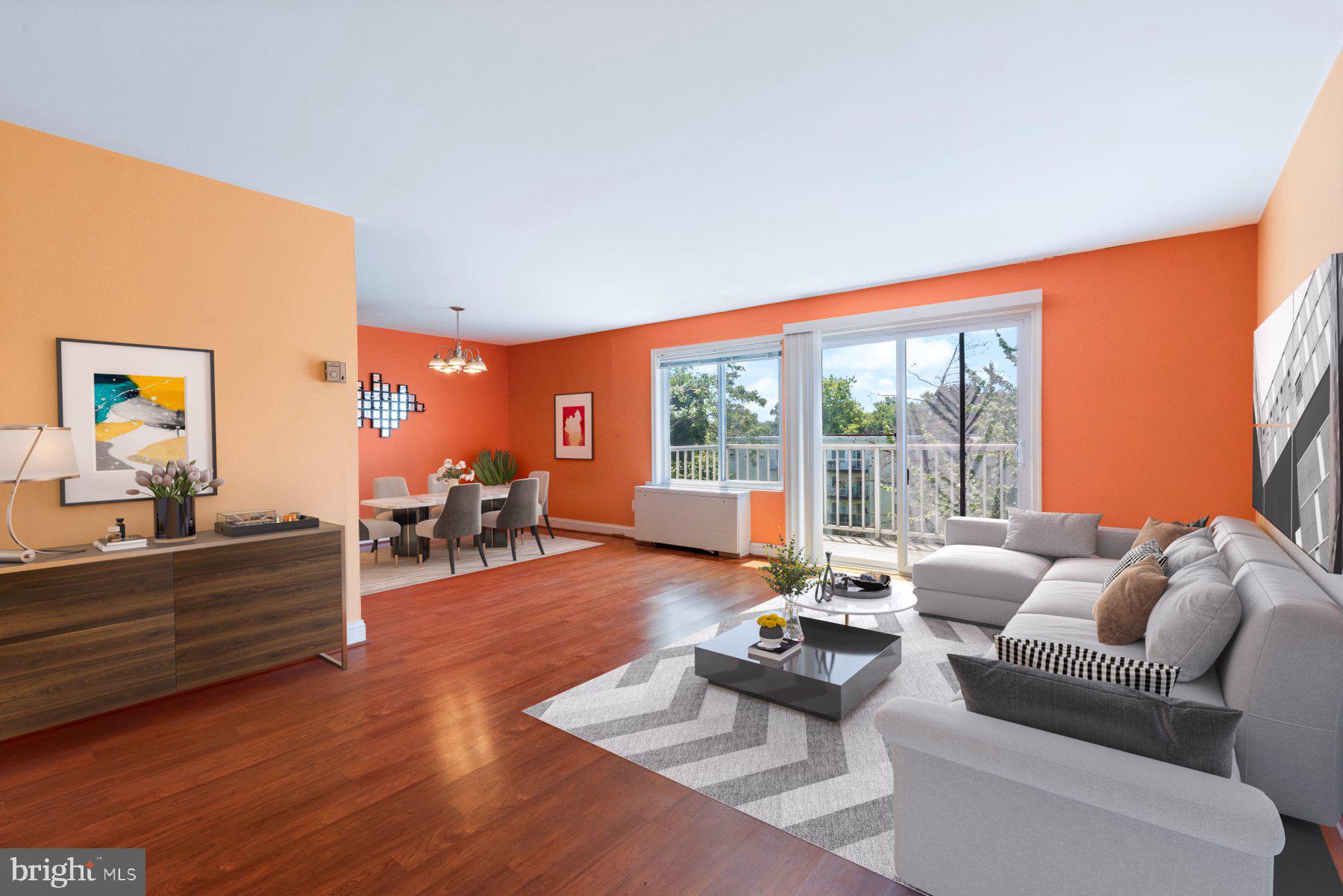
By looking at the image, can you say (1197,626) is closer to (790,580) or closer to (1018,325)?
(790,580)

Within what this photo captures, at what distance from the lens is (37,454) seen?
237cm

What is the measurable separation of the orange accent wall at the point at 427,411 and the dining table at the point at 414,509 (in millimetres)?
884

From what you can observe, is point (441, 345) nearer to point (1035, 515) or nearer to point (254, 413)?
point (254, 413)

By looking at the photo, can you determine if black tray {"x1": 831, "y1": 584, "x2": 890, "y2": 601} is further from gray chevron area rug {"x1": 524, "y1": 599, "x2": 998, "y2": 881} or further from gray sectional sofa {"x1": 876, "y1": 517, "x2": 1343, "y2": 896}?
gray sectional sofa {"x1": 876, "y1": 517, "x2": 1343, "y2": 896}

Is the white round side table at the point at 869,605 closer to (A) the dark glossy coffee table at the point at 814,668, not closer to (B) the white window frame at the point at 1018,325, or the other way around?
(A) the dark glossy coffee table at the point at 814,668

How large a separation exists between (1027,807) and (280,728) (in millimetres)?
2861

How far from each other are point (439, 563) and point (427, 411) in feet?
7.98

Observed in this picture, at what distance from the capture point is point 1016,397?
15.5 ft

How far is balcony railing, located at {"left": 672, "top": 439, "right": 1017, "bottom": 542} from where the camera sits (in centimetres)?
489

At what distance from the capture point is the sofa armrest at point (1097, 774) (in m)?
1.15

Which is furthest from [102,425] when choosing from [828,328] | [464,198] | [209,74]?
[828,328]

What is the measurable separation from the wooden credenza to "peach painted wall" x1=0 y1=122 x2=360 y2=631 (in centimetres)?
42

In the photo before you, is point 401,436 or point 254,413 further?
point 401,436

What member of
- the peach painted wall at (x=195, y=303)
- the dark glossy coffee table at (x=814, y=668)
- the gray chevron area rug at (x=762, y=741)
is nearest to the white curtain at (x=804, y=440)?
the gray chevron area rug at (x=762, y=741)
